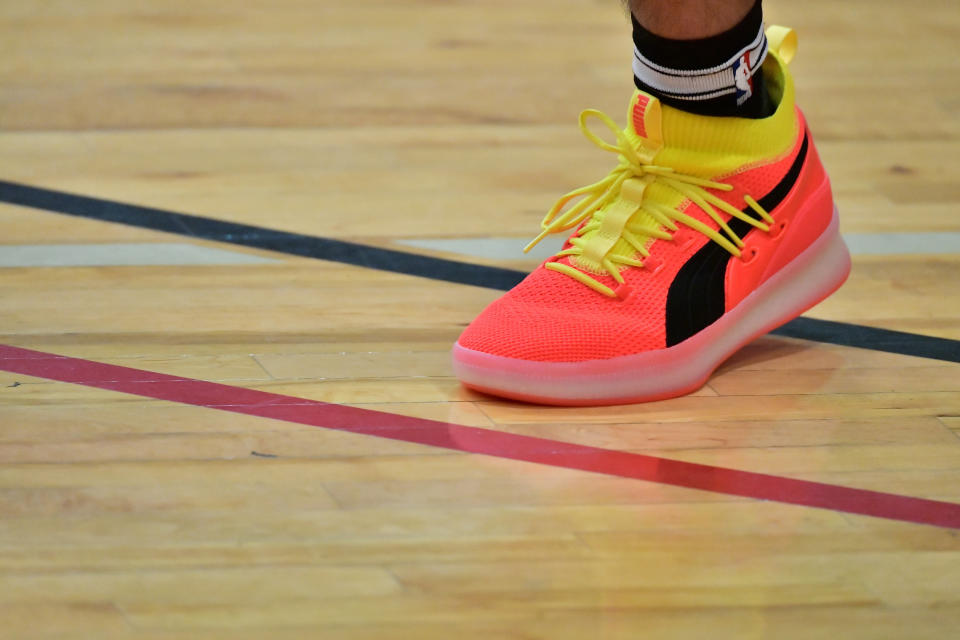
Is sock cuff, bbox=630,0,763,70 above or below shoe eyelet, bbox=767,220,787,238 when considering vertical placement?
above

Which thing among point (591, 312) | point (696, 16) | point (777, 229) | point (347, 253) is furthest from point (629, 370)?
point (347, 253)

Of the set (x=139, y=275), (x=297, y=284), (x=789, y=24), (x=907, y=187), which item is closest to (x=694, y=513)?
(x=297, y=284)

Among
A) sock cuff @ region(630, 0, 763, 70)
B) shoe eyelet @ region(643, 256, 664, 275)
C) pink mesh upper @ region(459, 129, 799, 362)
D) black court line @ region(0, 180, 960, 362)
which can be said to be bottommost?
black court line @ region(0, 180, 960, 362)

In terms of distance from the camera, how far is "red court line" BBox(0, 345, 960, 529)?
982mm

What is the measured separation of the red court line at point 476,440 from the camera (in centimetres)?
98

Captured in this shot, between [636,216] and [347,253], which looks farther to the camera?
[347,253]

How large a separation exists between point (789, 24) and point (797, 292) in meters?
1.44

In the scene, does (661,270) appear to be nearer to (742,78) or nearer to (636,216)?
(636,216)

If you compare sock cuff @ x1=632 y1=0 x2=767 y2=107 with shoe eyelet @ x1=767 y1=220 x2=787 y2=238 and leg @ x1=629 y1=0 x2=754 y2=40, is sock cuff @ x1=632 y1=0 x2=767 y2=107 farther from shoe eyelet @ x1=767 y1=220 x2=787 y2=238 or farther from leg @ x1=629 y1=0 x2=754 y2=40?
shoe eyelet @ x1=767 y1=220 x2=787 y2=238

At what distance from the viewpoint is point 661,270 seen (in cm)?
115

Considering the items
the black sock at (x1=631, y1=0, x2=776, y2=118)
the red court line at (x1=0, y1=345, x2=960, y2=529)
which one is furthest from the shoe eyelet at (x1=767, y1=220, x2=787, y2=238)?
the red court line at (x1=0, y1=345, x2=960, y2=529)

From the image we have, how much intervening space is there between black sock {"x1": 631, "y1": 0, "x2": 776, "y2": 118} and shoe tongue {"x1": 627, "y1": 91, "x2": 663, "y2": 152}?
0.02m

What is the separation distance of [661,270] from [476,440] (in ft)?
0.77

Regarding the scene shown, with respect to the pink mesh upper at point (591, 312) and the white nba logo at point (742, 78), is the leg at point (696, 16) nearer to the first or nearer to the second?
the white nba logo at point (742, 78)
